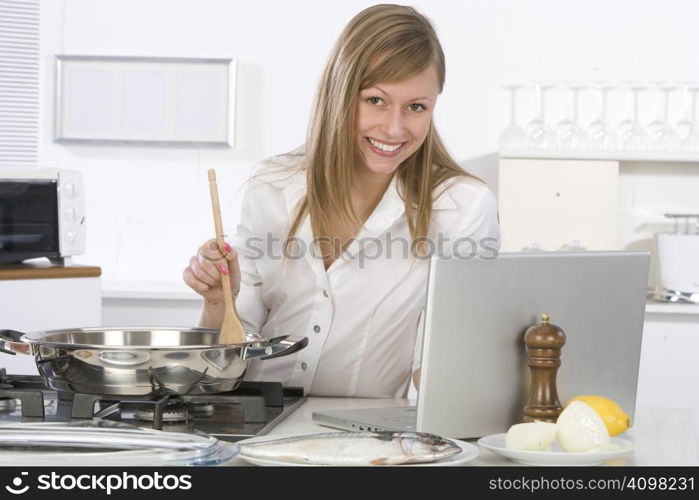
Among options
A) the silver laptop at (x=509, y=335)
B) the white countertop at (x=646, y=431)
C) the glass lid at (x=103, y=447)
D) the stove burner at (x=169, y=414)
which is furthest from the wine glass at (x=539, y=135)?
the glass lid at (x=103, y=447)

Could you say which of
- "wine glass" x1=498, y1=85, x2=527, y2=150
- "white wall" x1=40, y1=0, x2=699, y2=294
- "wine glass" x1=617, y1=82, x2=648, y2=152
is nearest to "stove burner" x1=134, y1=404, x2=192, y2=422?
"white wall" x1=40, y1=0, x2=699, y2=294

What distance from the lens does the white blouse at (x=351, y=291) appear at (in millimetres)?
1899

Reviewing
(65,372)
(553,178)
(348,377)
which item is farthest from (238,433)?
(553,178)

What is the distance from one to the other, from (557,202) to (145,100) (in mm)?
1617

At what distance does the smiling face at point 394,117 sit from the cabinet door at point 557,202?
67.1 inches

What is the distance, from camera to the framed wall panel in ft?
12.4

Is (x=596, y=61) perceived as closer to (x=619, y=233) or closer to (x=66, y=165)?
(x=619, y=233)

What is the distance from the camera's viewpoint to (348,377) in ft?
6.26

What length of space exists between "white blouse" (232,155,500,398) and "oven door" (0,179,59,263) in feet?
4.48

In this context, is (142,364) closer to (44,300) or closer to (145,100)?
(44,300)

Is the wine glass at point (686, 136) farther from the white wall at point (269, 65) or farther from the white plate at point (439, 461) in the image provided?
the white plate at point (439, 461)

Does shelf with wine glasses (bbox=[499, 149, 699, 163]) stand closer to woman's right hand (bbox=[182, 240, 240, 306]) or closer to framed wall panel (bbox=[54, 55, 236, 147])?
framed wall panel (bbox=[54, 55, 236, 147])
